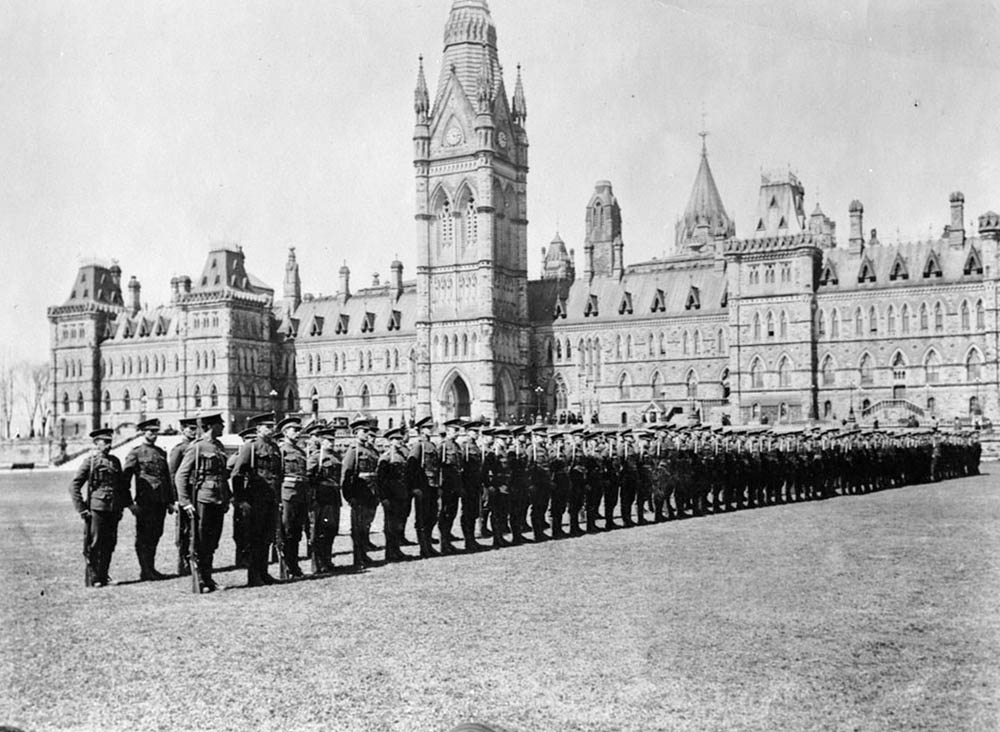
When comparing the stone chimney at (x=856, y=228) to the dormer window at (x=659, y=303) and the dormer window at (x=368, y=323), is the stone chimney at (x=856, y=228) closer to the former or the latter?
the dormer window at (x=659, y=303)

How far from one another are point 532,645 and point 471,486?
7238 millimetres

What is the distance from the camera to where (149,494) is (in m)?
13.1

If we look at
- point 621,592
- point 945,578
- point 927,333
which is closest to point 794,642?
point 621,592

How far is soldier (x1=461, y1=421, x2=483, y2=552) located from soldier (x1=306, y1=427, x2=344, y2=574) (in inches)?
80.9

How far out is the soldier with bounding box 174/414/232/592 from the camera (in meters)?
11.9

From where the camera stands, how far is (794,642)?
9.00 m

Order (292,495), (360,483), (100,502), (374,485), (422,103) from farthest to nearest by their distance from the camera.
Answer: (422,103) < (374,485) < (360,483) < (292,495) < (100,502)

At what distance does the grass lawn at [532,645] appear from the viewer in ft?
23.3

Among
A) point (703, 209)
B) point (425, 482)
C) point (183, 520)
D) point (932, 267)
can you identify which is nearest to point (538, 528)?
point (425, 482)

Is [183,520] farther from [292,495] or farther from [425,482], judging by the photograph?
[425,482]

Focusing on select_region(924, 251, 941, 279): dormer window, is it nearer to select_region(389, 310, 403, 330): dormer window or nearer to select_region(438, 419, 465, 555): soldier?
select_region(389, 310, 403, 330): dormer window

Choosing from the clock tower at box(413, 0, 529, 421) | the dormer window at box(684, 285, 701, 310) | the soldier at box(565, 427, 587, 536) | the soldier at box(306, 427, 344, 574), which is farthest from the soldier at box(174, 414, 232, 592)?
the dormer window at box(684, 285, 701, 310)

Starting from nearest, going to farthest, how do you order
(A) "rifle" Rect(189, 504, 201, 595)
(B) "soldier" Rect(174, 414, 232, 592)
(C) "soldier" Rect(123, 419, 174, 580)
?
(A) "rifle" Rect(189, 504, 201, 595), (B) "soldier" Rect(174, 414, 232, 592), (C) "soldier" Rect(123, 419, 174, 580)

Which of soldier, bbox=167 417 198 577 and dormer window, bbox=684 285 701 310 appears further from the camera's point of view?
dormer window, bbox=684 285 701 310
